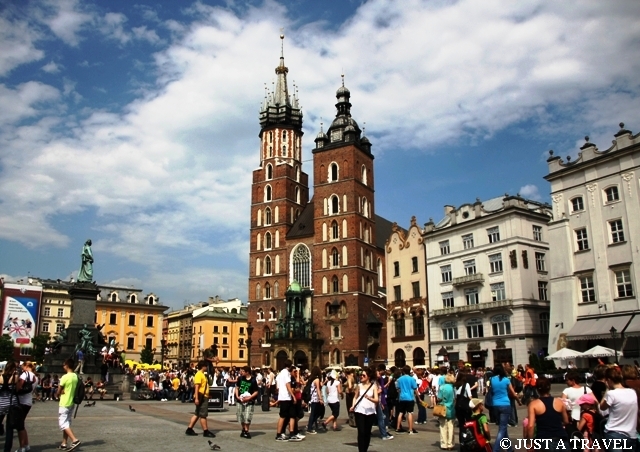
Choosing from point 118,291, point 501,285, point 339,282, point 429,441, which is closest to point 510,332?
point 501,285

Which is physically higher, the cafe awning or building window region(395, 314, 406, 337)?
building window region(395, 314, 406, 337)

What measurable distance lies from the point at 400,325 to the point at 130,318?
49791 mm

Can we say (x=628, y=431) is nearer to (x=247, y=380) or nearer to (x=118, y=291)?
(x=247, y=380)

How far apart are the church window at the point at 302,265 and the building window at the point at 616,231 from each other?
127 feet

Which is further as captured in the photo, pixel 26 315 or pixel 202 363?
pixel 26 315

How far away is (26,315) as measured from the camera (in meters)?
79.9

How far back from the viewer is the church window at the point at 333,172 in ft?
223

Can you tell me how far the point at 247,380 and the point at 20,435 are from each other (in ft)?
17.1

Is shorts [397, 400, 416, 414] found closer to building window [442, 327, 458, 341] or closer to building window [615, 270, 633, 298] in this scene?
building window [615, 270, 633, 298]

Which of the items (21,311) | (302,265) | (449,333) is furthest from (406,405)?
(21,311)

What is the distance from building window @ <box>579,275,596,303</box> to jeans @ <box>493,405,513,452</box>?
993 inches

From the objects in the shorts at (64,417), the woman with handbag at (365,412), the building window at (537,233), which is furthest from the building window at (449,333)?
the shorts at (64,417)

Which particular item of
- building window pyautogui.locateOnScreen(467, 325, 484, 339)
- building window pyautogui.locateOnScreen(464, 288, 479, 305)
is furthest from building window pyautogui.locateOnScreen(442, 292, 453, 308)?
building window pyautogui.locateOnScreen(467, 325, 484, 339)

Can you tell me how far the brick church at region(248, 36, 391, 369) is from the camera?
6250 centimetres
